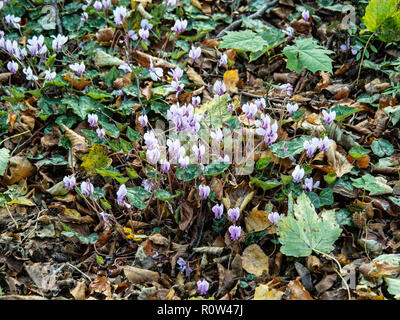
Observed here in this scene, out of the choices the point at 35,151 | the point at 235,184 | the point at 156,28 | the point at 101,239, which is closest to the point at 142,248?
the point at 101,239

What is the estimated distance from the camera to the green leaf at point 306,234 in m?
1.94

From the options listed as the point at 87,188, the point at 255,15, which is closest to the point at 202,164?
the point at 87,188

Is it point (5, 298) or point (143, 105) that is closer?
point (5, 298)

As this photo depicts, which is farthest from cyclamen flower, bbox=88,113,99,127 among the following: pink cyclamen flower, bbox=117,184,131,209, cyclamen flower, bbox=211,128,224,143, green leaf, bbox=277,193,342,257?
green leaf, bbox=277,193,342,257

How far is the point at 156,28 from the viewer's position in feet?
11.0

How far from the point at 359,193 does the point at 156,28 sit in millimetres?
1968

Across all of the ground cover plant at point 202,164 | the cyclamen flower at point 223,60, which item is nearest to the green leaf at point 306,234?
the ground cover plant at point 202,164

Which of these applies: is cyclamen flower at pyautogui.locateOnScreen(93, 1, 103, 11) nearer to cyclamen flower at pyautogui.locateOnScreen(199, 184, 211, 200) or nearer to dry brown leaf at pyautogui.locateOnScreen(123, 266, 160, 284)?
cyclamen flower at pyautogui.locateOnScreen(199, 184, 211, 200)

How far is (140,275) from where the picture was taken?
6.79 ft

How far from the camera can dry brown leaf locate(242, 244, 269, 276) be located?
2057 millimetres

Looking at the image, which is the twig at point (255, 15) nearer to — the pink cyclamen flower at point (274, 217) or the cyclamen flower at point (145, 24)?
the cyclamen flower at point (145, 24)

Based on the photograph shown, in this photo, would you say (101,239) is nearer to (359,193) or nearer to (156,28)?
(359,193)

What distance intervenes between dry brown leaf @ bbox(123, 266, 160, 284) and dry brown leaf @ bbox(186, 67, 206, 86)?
143 centimetres

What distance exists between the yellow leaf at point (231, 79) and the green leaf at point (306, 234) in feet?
3.99
